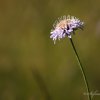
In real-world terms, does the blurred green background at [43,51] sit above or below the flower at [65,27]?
above

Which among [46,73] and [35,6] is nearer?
[46,73]

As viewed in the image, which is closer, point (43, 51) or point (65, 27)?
point (65, 27)

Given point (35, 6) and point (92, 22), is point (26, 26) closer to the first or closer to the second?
point (35, 6)

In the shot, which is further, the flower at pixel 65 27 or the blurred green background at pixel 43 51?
the blurred green background at pixel 43 51

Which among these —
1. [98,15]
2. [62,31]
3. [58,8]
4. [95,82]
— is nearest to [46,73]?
[95,82]

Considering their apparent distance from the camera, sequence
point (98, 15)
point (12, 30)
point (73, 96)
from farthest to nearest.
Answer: point (12, 30)
point (98, 15)
point (73, 96)

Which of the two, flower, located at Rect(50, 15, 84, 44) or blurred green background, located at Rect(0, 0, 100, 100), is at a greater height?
blurred green background, located at Rect(0, 0, 100, 100)

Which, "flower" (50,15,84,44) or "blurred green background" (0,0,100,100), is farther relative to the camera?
"blurred green background" (0,0,100,100)

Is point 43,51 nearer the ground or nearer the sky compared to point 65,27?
nearer the sky
